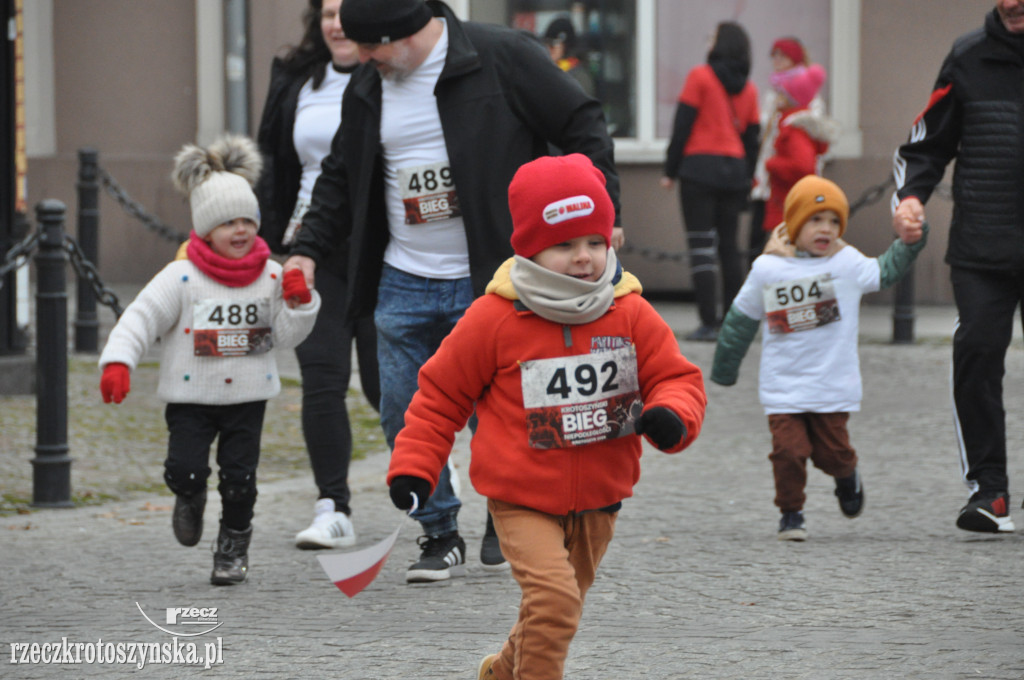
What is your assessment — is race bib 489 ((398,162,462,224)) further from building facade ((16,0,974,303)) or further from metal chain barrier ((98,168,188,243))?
building facade ((16,0,974,303))

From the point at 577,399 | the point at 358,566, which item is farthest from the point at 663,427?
the point at 358,566

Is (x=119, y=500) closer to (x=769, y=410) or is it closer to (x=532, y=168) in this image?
(x=769, y=410)

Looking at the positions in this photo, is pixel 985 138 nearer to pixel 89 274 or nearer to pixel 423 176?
pixel 423 176

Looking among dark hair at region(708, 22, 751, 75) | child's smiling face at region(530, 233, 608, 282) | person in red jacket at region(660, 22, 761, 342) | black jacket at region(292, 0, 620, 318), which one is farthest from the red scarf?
dark hair at region(708, 22, 751, 75)

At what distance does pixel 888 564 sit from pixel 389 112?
2.16 m

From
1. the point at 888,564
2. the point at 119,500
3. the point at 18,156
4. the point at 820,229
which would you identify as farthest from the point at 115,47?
the point at 888,564

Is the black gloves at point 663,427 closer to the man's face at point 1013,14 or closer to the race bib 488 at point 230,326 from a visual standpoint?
the race bib 488 at point 230,326

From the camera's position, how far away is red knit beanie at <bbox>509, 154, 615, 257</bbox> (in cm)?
368

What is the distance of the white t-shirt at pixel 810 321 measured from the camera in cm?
591

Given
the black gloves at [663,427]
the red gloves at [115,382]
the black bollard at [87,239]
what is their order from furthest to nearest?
1. the black bollard at [87,239]
2. the red gloves at [115,382]
3. the black gloves at [663,427]

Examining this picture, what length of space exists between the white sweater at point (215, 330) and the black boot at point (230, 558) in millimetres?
431

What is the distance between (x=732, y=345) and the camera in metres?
5.98

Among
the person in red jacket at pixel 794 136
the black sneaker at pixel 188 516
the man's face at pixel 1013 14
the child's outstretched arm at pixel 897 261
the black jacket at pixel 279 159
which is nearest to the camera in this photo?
the black sneaker at pixel 188 516

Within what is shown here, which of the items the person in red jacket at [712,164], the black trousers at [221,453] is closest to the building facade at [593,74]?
the person in red jacket at [712,164]
